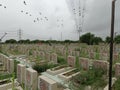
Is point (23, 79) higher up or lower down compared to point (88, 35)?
lower down

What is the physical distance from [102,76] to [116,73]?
72cm

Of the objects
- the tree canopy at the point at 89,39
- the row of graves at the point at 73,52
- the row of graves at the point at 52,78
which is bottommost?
the row of graves at the point at 52,78

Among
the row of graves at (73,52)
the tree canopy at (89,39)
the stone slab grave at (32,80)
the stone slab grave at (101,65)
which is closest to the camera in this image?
the stone slab grave at (32,80)

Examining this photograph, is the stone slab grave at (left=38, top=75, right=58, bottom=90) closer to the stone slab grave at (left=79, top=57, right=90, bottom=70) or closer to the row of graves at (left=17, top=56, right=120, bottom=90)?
the row of graves at (left=17, top=56, right=120, bottom=90)

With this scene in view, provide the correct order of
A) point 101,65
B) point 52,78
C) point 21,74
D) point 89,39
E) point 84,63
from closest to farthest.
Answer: point 21,74
point 52,78
point 101,65
point 84,63
point 89,39

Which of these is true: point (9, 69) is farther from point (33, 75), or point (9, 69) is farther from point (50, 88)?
point (50, 88)

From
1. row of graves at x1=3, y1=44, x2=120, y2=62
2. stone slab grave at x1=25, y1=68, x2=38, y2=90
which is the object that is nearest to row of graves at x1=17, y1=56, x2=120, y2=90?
stone slab grave at x1=25, y1=68, x2=38, y2=90

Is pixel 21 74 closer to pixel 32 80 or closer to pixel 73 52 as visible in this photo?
pixel 32 80

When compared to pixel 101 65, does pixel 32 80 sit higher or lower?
lower

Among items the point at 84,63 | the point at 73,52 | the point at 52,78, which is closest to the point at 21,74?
the point at 52,78

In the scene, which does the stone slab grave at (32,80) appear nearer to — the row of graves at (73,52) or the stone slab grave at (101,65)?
the stone slab grave at (101,65)

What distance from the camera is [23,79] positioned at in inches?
323

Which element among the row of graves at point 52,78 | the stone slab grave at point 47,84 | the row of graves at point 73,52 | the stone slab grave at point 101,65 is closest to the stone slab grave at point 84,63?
the row of graves at point 52,78

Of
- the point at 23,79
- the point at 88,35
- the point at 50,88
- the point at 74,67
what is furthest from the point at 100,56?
the point at 88,35
